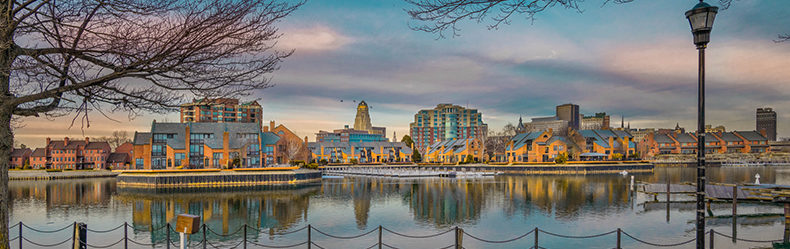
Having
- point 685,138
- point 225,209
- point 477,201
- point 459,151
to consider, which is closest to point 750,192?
point 477,201

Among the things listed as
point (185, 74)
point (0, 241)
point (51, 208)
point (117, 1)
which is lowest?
point (51, 208)

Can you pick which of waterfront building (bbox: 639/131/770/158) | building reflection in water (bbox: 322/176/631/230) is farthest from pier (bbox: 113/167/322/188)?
waterfront building (bbox: 639/131/770/158)

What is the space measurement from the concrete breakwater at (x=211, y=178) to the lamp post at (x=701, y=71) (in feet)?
155

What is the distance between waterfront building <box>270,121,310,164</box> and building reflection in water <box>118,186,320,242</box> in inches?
985

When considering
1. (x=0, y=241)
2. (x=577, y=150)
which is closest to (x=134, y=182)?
(x=0, y=241)

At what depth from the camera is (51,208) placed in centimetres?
3634

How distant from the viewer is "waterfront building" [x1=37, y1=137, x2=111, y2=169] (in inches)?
3460

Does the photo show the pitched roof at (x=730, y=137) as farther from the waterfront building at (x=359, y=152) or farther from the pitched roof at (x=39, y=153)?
the pitched roof at (x=39, y=153)

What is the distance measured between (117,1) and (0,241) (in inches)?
192

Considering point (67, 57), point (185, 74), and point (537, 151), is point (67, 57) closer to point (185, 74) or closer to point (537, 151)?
point (185, 74)

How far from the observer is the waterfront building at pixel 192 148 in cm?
6700

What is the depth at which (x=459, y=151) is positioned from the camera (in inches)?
3903

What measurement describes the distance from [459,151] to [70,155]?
73244 millimetres

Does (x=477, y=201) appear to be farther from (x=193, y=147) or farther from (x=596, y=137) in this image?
(x=596, y=137)
